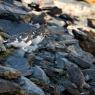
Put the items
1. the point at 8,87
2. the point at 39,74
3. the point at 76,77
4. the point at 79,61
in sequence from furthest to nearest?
the point at 79,61
the point at 76,77
the point at 39,74
the point at 8,87

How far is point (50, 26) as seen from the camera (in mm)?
19859

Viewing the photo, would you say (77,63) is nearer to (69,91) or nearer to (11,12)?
(69,91)

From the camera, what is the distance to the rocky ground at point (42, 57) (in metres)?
11.3

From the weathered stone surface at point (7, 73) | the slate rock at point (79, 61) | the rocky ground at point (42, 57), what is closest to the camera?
the weathered stone surface at point (7, 73)

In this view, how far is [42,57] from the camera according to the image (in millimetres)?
14320

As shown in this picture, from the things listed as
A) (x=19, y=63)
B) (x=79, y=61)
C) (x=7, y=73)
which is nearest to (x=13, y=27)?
(x=79, y=61)

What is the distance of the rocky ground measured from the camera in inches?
444

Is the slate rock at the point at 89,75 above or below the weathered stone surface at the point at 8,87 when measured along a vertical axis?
below

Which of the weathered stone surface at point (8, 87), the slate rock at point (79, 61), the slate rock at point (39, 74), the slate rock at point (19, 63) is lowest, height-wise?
the slate rock at point (79, 61)

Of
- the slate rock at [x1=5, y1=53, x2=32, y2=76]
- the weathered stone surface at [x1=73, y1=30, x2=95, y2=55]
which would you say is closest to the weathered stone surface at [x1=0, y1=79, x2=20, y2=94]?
the slate rock at [x1=5, y1=53, x2=32, y2=76]

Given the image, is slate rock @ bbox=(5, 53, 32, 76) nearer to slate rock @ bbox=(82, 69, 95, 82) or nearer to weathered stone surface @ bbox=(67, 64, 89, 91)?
weathered stone surface @ bbox=(67, 64, 89, 91)

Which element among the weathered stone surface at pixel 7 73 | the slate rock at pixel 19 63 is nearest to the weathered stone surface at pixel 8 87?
the weathered stone surface at pixel 7 73

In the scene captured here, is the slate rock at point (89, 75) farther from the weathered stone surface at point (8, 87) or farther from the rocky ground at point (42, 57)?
the weathered stone surface at point (8, 87)

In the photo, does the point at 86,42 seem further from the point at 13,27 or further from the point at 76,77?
the point at 76,77
